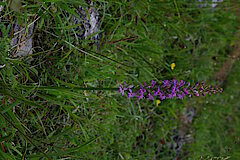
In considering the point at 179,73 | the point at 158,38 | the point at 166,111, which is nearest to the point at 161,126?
the point at 166,111

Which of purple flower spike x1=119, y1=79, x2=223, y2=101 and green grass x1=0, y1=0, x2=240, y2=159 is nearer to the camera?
purple flower spike x1=119, y1=79, x2=223, y2=101

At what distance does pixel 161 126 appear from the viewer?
3742 millimetres

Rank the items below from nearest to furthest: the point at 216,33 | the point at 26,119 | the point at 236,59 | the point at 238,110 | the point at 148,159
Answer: the point at 26,119, the point at 148,159, the point at 216,33, the point at 236,59, the point at 238,110

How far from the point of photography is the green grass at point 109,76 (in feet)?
8.28

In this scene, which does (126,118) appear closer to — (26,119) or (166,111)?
(166,111)

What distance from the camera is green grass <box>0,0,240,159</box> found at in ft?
8.28

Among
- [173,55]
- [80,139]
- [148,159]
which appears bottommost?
[148,159]

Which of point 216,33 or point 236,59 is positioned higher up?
point 216,33

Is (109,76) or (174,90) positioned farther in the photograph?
(109,76)

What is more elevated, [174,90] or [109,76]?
[174,90]

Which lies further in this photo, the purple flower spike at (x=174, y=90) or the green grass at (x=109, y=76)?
the green grass at (x=109, y=76)

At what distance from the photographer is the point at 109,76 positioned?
2.85 m

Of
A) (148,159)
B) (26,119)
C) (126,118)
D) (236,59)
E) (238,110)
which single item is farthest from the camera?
(238,110)

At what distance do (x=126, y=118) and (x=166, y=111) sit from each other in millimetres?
607
